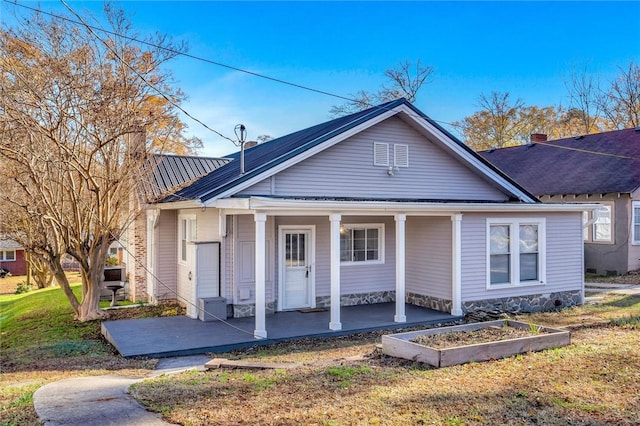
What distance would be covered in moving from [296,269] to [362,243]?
76.5 inches

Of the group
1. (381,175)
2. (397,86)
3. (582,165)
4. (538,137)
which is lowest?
(381,175)

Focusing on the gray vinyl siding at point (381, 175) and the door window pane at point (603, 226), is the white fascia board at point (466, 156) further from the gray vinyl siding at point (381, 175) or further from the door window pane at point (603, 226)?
the door window pane at point (603, 226)

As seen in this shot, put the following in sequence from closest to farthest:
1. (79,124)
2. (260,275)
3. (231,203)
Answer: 1. (260,275)
2. (231,203)
3. (79,124)

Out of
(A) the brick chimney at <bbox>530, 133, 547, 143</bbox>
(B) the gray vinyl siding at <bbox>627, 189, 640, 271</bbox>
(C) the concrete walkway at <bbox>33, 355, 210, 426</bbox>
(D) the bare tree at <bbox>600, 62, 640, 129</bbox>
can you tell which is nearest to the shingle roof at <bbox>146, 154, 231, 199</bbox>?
(C) the concrete walkway at <bbox>33, 355, 210, 426</bbox>

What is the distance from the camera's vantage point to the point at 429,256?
11867mm

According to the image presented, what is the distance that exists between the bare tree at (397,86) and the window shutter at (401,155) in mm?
18511

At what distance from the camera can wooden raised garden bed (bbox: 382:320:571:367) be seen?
658 centimetres

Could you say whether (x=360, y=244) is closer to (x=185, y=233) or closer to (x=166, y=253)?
(x=185, y=233)

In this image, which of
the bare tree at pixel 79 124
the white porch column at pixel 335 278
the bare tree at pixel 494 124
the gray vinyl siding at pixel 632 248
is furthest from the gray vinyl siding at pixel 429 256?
the bare tree at pixel 494 124

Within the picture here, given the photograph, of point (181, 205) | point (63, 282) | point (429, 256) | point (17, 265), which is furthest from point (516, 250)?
point (17, 265)

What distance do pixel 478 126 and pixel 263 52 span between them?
2369cm

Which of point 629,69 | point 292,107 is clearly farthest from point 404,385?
point 629,69

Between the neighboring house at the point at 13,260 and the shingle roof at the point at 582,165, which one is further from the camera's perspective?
the neighboring house at the point at 13,260

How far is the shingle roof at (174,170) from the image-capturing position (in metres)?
13.1
